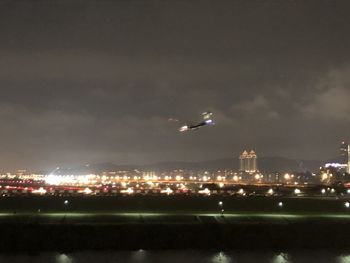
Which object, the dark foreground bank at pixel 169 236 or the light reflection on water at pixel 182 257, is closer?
the light reflection on water at pixel 182 257

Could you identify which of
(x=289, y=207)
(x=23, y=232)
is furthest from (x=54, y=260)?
(x=289, y=207)

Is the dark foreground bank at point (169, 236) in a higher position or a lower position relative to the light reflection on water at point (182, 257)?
higher

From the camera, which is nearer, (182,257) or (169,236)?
(182,257)

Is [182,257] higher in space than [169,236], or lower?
lower

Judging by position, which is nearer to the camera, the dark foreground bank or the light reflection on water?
the light reflection on water
